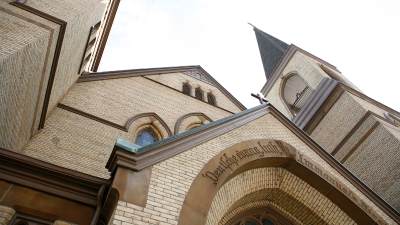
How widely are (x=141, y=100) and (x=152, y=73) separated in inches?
88.6

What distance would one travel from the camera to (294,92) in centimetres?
2098

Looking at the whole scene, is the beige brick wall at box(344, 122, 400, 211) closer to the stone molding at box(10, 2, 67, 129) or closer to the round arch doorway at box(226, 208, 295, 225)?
the round arch doorway at box(226, 208, 295, 225)

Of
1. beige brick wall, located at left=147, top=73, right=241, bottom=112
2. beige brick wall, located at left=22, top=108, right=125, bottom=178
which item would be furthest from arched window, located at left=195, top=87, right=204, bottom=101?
beige brick wall, located at left=22, top=108, right=125, bottom=178

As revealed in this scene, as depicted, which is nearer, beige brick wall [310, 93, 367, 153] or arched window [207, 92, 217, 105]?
beige brick wall [310, 93, 367, 153]

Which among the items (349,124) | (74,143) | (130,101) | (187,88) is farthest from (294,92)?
(74,143)

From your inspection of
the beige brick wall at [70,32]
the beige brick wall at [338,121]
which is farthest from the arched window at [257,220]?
the beige brick wall at [338,121]

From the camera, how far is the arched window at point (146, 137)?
32.3 feet

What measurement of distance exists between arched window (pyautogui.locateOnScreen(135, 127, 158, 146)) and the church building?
4 centimetres

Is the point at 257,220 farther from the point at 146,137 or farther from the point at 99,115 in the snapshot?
the point at 99,115

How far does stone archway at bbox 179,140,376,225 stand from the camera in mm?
6160

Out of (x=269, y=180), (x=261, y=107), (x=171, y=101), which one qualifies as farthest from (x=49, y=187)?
(x=171, y=101)

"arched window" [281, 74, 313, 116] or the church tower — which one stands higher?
"arched window" [281, 74, 313, 116]

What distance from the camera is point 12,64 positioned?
6.29 m

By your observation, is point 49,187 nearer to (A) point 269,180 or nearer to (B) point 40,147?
(B) point 40,147
